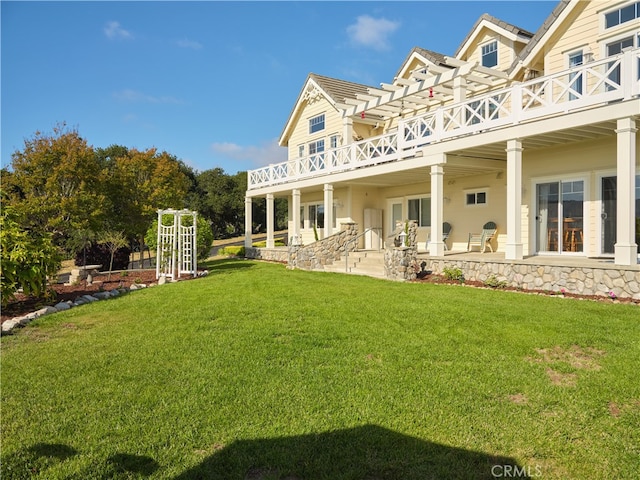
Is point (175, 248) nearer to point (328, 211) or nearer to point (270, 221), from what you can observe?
point (328, 211)

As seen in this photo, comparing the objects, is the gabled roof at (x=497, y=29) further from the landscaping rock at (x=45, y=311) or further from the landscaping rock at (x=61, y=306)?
the landscaping rock at (x=45, y=311)

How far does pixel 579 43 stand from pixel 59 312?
15.4m

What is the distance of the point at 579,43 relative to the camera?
504 inches

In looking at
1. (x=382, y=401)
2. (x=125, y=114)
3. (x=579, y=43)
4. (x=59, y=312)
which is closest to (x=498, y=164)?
(x=579, y=43)

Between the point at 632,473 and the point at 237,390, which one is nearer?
the point at 632,473

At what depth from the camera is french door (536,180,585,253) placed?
12047mm

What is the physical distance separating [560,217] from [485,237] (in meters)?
2.51

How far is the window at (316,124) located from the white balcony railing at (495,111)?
103 inches

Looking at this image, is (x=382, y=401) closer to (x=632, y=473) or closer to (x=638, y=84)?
(x=632, y=473)

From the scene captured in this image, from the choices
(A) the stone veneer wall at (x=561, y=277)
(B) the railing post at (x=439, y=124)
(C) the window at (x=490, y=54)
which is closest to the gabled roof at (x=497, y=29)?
(C) the window at (x=490, y=54)

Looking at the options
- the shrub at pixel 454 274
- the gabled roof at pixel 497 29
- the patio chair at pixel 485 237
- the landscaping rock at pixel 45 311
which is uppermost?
the gabled roof at pixel 497 29

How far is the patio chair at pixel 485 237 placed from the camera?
14.4 metres

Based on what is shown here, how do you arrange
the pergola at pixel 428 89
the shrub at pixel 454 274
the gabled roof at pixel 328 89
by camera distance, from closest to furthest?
the shrub at pixel 454 274
the pergola at pixel 428 89
the gabled roof at pixel 328 89

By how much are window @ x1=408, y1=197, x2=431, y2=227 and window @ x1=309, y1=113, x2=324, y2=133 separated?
6.99m
